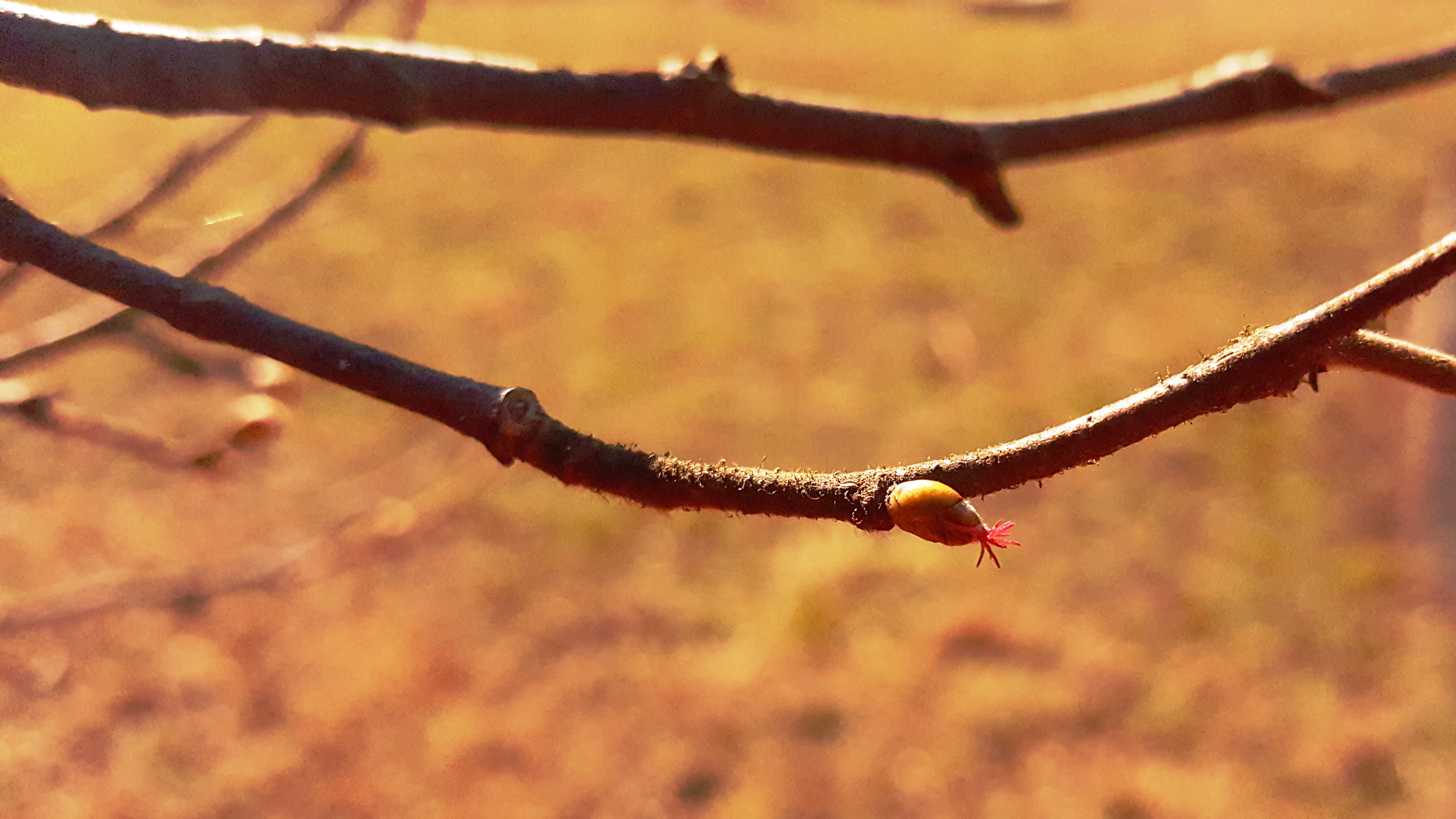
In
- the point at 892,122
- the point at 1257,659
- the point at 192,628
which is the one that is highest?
the point at 892,122

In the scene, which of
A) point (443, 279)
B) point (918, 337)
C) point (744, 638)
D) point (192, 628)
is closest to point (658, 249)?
point (443, 279)

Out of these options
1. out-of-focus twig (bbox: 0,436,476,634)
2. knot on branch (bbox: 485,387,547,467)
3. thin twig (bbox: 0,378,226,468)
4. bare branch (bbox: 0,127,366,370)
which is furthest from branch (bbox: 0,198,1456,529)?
out-of-focus twig (bbox: 0,436,476,634)

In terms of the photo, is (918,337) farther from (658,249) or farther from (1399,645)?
(1399,645)

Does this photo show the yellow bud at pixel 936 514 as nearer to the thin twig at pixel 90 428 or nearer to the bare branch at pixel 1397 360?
the bare branch at pixel 1397 360

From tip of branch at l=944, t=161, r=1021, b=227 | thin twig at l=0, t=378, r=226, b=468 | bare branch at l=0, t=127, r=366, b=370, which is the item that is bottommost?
thin twig at l=0, t=378, r=226, b=468

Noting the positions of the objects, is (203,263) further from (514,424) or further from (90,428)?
(514,424)

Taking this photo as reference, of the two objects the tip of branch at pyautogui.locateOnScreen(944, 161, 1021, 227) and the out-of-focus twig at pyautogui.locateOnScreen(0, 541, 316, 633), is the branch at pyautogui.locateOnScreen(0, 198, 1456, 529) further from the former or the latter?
the out-of-focus twig at pyautogui.locateOnScreen(0, 541, 316, 633)
